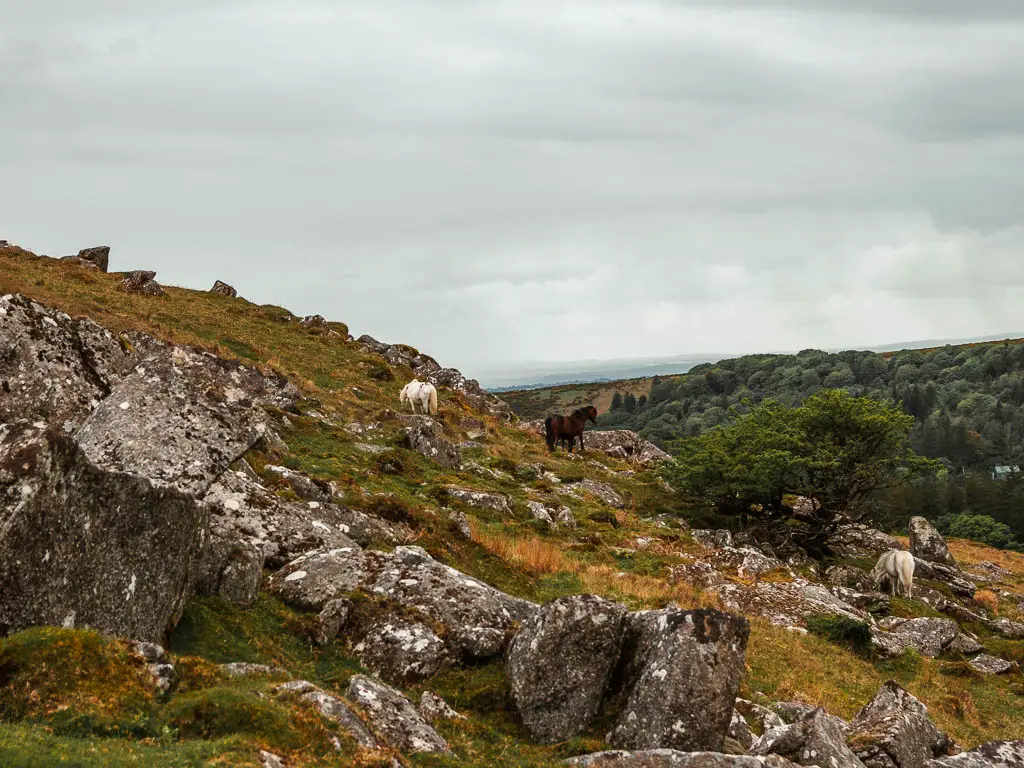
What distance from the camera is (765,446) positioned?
1640 inches

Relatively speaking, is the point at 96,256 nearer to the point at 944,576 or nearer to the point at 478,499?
the point at 478,499

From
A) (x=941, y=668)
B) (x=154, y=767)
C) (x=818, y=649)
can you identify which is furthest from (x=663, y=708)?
(x=941, y=668)

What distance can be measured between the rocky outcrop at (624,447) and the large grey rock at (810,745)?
47.2 meters

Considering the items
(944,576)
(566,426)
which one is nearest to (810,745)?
(944,576)

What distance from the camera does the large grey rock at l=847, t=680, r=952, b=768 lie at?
41.5 feet

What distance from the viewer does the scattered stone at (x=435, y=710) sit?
10.9 metres

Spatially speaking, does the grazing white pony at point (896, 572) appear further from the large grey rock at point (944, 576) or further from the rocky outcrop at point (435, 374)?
the rocky outcrop at point (435, 374)

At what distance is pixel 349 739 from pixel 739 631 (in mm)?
6160

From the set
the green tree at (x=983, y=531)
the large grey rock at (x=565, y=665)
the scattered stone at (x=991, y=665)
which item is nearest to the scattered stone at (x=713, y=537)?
the scattered stone at (x=991, y=665)

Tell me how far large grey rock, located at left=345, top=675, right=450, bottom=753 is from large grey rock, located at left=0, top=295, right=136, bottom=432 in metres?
8.48

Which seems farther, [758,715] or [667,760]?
[758,715]

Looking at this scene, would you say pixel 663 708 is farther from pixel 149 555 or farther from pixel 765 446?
pixel 765 446

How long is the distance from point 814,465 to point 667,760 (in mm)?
32083

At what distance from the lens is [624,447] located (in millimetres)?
61875
